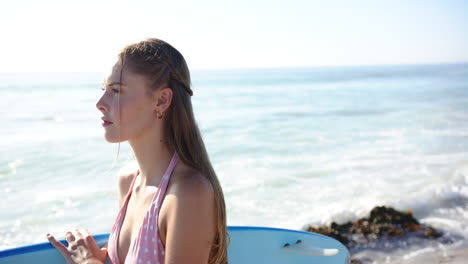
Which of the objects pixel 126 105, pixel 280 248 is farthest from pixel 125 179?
pixel 280 248

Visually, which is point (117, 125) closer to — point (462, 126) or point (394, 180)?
point (394, 180)

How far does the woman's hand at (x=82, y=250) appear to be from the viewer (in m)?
2.05

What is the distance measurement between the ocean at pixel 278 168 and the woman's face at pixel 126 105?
2994 mm

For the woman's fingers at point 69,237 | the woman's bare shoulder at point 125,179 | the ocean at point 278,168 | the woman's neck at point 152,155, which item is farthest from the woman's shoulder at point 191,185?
the ocean at point 278,168

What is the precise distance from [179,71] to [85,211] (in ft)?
19.9

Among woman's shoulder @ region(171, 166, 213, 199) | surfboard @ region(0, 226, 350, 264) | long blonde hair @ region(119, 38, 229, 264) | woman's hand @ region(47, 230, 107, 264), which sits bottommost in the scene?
surfboard @ region(0, 226, 350, 264)

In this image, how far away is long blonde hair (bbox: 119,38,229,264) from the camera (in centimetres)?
167

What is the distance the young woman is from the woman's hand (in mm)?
249

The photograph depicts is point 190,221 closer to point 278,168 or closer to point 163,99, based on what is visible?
point 163,99

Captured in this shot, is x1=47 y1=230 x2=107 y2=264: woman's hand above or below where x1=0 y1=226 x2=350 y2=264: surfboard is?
above

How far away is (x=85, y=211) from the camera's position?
727 cm

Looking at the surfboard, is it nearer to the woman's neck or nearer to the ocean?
the woman's neck

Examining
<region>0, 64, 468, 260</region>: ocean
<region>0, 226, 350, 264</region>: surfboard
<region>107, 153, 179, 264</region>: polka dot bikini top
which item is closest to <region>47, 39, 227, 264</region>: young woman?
<region>107, 153, 179, 264</region>: polka dot bikini top

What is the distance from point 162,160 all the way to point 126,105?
0.24 metres
